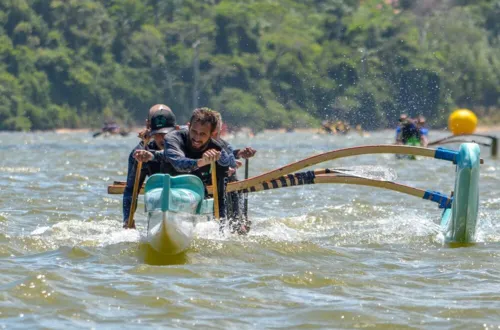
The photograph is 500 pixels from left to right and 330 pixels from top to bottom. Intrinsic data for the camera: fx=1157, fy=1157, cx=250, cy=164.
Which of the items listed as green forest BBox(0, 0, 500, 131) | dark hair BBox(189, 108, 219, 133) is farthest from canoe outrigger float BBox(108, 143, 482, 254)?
green forest BBox(0, 0, 500, 131)

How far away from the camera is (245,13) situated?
96.0m

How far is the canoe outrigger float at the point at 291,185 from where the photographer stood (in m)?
9.04

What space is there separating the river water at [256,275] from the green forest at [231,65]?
236 feet

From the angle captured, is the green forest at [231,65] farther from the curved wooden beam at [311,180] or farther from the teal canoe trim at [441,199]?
the curved wooden beam at [311,180]

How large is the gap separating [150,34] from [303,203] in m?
78.5

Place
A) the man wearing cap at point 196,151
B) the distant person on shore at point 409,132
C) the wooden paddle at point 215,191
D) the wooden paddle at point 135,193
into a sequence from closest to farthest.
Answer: the man wearing cap at point 196,151 < the wooden paddle at point 215,191 < the wooden paddle at point 135,193 < the distant person on shore at point 409,132

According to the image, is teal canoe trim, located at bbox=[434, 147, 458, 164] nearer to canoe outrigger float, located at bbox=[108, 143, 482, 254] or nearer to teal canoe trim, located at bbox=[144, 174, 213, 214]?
canoe outrigger float, located at bbox=[108, 143, 482, 254]

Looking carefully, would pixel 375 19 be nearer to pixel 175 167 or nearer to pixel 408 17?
pixel 408 17

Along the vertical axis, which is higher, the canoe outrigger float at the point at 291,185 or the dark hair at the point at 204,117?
the dark hair at the point at 204,117

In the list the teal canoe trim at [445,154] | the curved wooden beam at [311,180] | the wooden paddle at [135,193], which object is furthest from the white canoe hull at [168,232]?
the teal canoe trim at [445,154]

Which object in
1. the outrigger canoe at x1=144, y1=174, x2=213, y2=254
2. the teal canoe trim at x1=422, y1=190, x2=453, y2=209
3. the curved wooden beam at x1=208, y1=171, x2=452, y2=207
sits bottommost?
the outrigger canoe at x1=144, y1=174, x2=213, y2=254

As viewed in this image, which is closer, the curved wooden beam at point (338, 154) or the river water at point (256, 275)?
the river water at point (256, 275)

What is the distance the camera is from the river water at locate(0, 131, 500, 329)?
722 cm

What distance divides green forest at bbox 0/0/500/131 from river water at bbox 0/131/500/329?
236 ft
